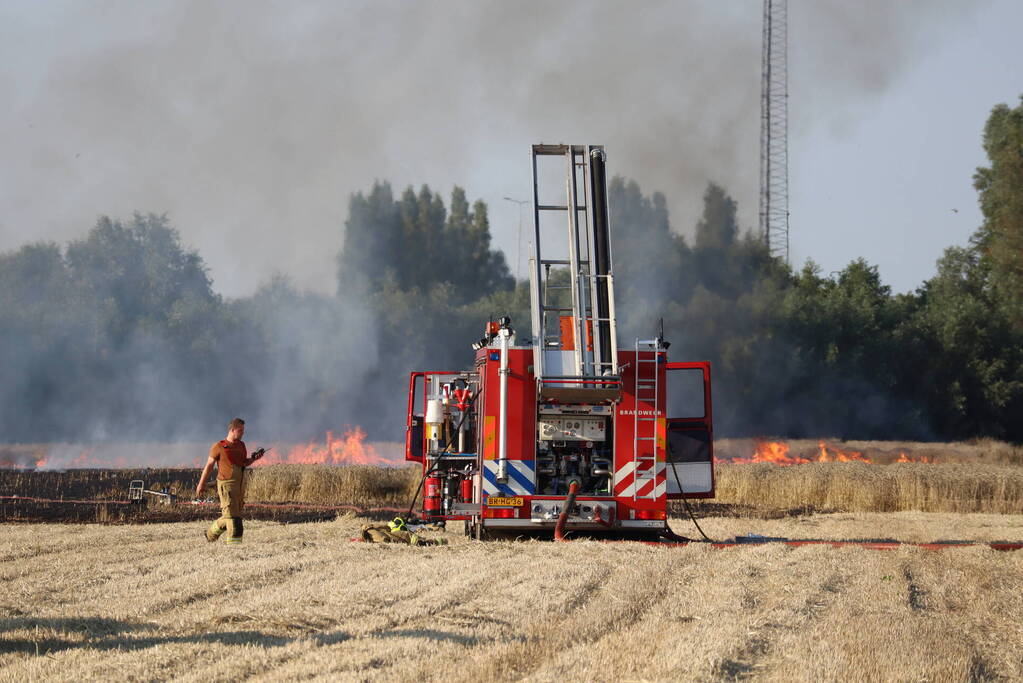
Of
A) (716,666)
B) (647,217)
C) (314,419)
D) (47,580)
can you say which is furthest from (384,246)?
(716,666)

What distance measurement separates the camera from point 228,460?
15680 mm

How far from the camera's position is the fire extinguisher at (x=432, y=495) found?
1850cm

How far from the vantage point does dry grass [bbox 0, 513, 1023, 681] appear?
785cm

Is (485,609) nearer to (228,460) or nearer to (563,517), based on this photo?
(563,517)

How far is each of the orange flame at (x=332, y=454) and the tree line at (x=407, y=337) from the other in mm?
8612

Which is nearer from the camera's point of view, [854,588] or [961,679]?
[961,679]

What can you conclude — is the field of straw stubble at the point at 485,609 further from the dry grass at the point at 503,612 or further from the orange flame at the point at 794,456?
the orange flame at the point at 794,456

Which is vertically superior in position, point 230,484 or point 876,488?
point 230,484

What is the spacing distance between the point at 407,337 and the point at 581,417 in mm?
44782

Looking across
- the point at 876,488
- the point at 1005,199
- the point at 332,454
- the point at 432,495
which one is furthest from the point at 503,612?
the point at 1005,199

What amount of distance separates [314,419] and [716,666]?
50.7m

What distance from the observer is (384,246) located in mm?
68562

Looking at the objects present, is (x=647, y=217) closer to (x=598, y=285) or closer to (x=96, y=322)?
(x=96, y=322)

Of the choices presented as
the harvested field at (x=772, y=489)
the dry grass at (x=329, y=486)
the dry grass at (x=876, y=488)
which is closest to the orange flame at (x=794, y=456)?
the harvested field at (x=772, y=489)
